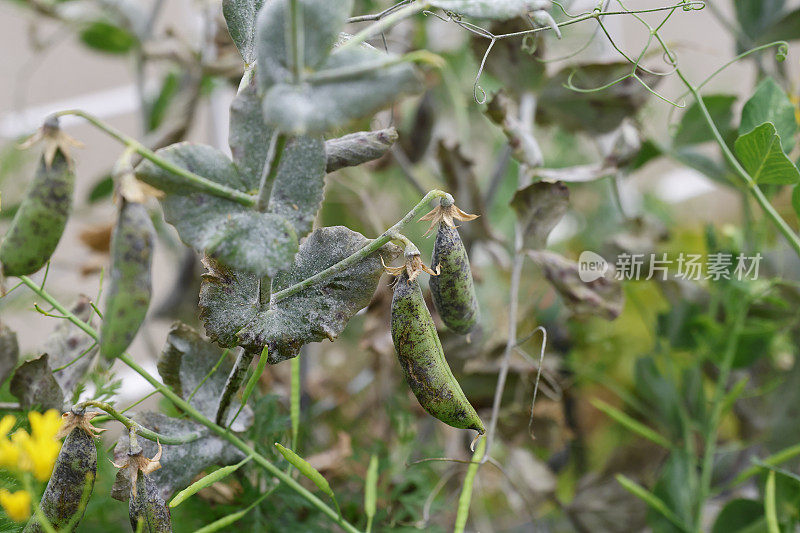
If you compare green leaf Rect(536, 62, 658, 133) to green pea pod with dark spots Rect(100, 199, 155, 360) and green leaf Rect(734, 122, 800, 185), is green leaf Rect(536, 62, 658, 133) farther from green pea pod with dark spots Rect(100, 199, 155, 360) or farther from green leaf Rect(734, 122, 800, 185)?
green pea pod with dark spots Rect(100, 199, 155, 360)

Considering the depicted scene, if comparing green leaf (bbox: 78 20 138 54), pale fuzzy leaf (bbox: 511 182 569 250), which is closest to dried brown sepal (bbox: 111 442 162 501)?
pale fuzzy leaf (bbox: 511 182 569 250)

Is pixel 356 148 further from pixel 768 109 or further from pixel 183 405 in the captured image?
pixel 768 109

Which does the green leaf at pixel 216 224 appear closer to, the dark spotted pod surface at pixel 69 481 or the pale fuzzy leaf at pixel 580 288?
the dark spotted pod surface at pixel 69 481

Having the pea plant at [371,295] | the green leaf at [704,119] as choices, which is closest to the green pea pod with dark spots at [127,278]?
the pea plant at [371,295]

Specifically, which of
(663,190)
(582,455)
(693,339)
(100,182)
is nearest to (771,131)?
(693,339)

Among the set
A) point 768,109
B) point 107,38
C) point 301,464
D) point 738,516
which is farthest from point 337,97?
point 107,38

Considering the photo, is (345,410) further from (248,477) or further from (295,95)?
(295,95)
